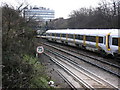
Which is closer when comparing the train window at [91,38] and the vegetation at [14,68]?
the vegetation at [14,68]

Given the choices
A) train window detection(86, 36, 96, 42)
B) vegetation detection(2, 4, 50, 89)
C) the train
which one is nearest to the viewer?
vegetation detection(2, 4, 50, 89)

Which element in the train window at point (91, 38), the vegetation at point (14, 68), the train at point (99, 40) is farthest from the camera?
the train window at point (91, 38)

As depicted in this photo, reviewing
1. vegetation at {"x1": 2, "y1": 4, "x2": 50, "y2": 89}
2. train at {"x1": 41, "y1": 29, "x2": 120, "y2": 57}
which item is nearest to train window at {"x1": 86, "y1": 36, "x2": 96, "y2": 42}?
train at {"x1": 41, "y1": 29, "x2": 120, "y2": 57}

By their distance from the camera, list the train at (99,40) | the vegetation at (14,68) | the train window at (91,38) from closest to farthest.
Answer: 1. the vegetation at (14,68)
2. the train at (99,40)
3. the train window at (91,38)

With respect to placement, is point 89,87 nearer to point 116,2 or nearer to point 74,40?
point 74,40

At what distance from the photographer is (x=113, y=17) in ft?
155

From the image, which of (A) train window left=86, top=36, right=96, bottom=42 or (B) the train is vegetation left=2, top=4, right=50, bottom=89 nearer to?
(B) the train

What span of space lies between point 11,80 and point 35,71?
1.51m

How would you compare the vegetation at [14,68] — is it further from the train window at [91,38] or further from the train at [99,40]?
the train window at [91,38]

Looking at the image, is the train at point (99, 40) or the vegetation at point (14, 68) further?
the train at point (99, 40)

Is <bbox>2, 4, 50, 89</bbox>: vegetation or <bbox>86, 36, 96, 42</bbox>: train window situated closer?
<bbox>2, 4, 50, 89</bbox>: vegetation

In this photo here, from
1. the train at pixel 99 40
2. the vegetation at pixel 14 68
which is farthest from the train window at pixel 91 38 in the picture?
the vegetation at pixel 14 68

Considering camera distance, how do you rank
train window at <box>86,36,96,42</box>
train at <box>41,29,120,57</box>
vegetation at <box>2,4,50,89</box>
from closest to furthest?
vegetation at <box>2,4,50,89</box> → train at <box>41,29,120,57</box> → train window at <box>86,36,96,42</box>

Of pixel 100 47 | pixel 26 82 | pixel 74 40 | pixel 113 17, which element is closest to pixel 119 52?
pixel 100 47
